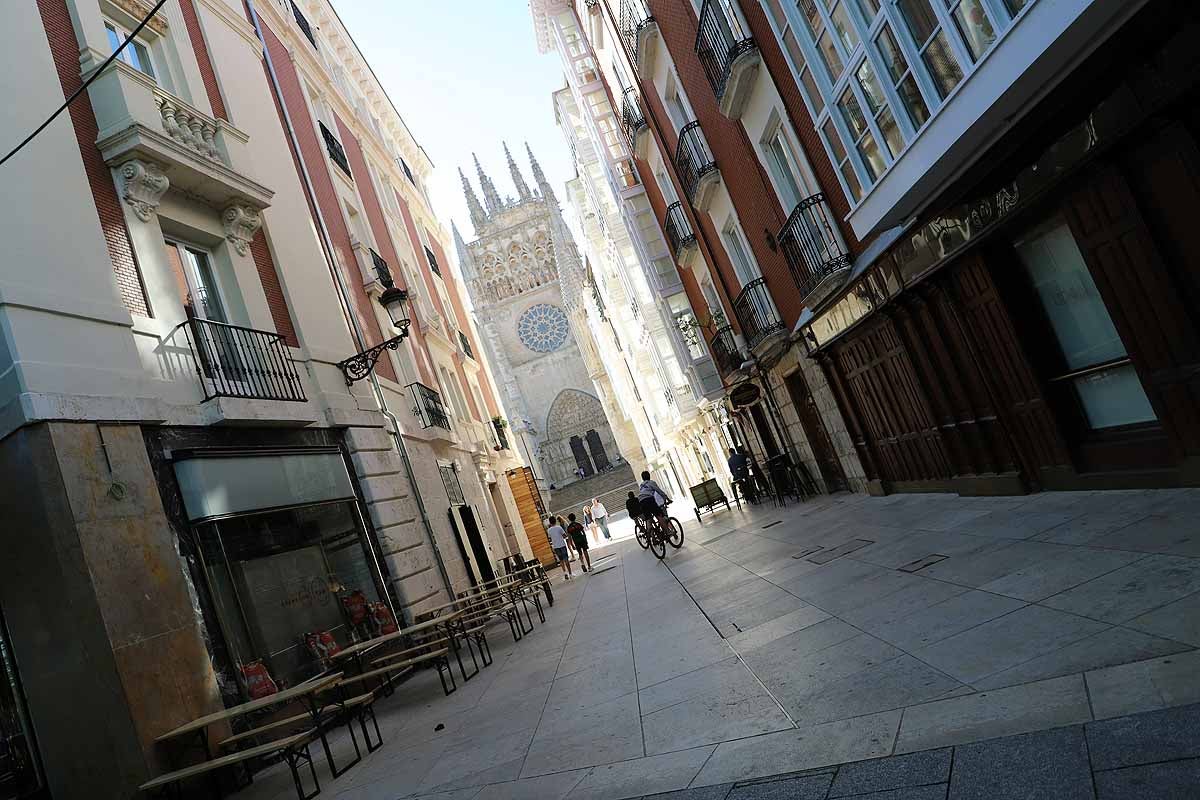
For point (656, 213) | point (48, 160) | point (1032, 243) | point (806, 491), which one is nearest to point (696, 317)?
point (656, 213)

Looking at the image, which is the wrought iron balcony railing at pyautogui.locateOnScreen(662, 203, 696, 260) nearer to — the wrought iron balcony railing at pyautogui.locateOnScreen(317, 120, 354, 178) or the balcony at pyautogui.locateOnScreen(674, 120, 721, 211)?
the balcony at pyautogui.locateOnScreen(674, 120, 721, 211)

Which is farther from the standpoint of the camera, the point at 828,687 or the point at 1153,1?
the point at 1153,1

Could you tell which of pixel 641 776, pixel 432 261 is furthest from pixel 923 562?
pixel 432 261

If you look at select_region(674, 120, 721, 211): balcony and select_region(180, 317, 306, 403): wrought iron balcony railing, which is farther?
select_region(674, 120, 721, 211): balcony

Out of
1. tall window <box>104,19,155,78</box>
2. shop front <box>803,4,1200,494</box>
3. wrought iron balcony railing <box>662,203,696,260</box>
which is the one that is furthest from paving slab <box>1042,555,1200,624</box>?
wrought iron balcony railing <box>662,203,696,260</box>

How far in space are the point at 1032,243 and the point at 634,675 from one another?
5426 mm

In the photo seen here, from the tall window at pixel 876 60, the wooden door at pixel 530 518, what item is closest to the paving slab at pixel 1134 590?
the tall window at pixel 876 60

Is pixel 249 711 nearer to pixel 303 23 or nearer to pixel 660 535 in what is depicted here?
pixel 660 535

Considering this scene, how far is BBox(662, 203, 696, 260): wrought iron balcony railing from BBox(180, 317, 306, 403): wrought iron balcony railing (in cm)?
1154

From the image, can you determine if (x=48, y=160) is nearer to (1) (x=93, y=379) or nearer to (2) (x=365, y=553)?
(1) (x=93, y=379)

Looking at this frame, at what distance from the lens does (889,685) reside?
14.3 ft

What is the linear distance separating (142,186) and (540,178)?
77.1m

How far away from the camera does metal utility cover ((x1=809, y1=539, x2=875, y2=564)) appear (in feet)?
29.7

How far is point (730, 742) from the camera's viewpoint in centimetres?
438
